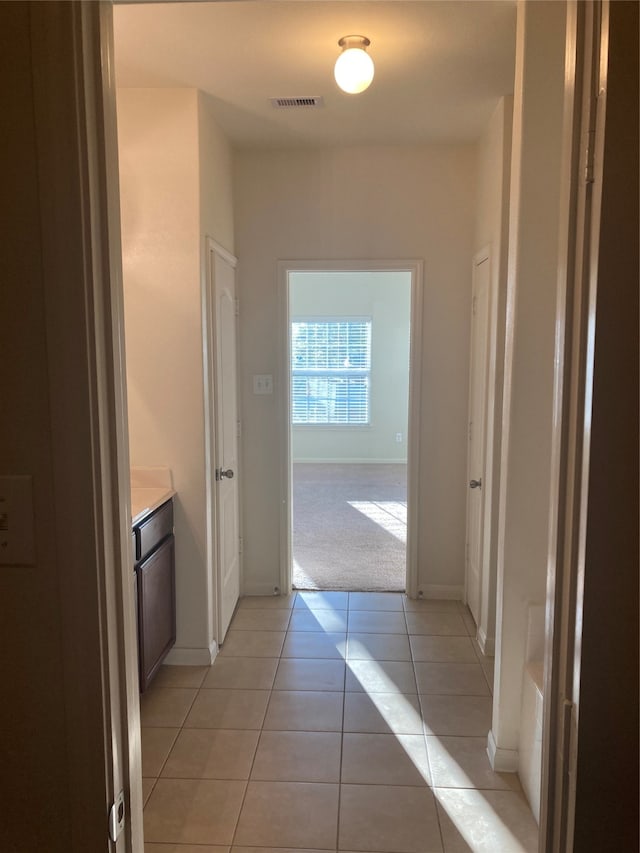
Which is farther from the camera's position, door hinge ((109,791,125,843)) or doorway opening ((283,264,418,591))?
doorway opening ((283,264,418,591))

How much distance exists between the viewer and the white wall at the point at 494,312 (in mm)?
3118

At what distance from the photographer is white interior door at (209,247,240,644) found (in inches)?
133

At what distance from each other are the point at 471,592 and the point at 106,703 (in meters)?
3.32

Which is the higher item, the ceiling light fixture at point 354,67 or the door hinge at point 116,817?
the ceiling light fixture at point 354,67

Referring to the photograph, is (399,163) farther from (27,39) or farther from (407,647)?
(27,39)

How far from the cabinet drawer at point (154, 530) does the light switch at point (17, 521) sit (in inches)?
70.8

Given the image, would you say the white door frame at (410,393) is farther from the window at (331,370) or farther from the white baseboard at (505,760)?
the window at (331,370)

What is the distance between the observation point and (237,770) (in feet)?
8.07

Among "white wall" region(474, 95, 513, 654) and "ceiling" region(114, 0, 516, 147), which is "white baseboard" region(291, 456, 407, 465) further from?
"ceiling" region(114, 0, 516, 147)

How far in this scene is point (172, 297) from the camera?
3051 millimetres

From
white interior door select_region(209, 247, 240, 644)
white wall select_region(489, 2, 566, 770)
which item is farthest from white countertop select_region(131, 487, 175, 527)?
white wall select_region(489, 2, 566, 770)

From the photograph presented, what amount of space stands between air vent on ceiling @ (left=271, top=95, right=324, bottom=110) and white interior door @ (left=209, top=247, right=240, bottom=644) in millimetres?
775

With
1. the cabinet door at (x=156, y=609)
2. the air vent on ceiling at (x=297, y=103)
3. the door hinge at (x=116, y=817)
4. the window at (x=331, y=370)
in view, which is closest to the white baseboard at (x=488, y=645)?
the cabinet door at (x=156, y=609)

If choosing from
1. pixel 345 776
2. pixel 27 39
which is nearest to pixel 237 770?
pixel 345 776
